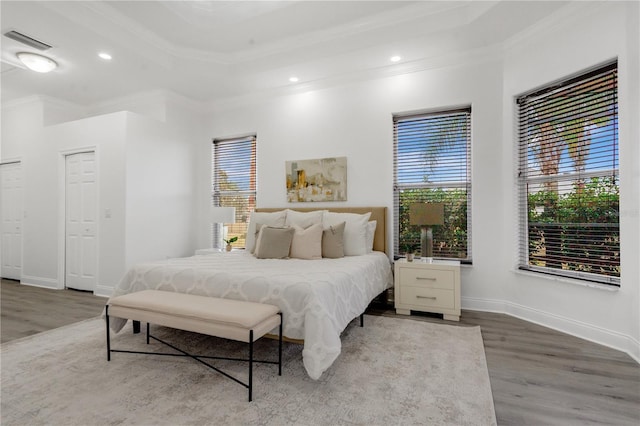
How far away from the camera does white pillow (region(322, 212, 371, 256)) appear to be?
371 centimetres

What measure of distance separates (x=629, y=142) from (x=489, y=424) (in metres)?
2.41

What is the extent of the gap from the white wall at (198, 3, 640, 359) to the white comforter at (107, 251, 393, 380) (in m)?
1.39

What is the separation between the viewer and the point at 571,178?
3061mm

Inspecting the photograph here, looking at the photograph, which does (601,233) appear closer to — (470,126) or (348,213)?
(470,126)

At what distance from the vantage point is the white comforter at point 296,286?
207cm

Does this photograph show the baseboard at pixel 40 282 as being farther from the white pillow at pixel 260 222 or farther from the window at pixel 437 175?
the window at pixel 437 175

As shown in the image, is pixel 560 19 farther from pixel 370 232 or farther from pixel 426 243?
pixel 370 232

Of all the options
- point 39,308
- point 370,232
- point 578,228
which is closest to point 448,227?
point 370,232

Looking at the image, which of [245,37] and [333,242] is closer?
[333,242]

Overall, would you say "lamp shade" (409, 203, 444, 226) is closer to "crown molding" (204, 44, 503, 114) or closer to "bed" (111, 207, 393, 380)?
"bed" (111, 207, 393, 380)

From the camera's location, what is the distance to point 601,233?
2.84m

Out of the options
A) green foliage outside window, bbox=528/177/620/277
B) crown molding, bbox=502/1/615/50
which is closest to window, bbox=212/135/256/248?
crown molding, bbox=502/1/615/50

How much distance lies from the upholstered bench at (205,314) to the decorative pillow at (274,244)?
1043mm

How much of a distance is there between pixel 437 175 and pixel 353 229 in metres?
1.23
